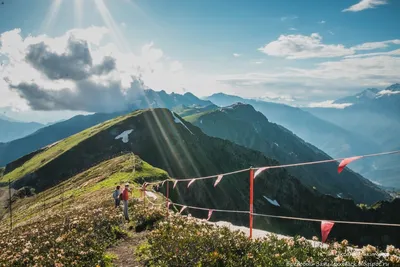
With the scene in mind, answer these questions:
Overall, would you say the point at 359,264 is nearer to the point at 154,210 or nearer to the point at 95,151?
the point at 154,210

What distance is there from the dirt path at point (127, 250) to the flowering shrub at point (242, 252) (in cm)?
53

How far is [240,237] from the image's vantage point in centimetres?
1247

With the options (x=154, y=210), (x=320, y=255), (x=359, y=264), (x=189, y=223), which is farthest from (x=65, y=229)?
(x=359, y=264)

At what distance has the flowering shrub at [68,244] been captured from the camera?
13680mm

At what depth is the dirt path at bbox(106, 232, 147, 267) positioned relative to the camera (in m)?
14.2

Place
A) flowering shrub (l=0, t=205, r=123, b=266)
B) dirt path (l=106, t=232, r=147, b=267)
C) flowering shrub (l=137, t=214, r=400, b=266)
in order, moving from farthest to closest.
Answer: dirt path (l=106, t=232, r=147, b=267) → flowering shrub (l=0, t=205, r=123, b=266) → flowering shrub (l=137, t=214, r=400, b=266)

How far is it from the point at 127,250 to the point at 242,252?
768 cm

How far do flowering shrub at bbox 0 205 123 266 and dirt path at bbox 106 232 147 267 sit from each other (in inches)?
23.9

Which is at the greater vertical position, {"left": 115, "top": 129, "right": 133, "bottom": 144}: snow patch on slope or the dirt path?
{"left": 115, "top": 129, "right": 133, "bottom": 144}: snow patch on slope

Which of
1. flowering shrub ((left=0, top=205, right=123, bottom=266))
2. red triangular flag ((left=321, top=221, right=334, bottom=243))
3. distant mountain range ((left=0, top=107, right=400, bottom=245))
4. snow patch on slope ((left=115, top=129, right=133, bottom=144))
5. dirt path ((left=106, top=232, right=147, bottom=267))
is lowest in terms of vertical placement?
distant mountain range ((left=0, top=107, right=400, bottom=245))

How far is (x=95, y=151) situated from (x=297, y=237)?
5202 inches

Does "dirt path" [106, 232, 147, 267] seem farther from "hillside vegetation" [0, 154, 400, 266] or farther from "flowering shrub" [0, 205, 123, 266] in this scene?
"flowering shrub" [0, 205, 123, 266]

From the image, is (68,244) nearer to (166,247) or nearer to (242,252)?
(166,247)

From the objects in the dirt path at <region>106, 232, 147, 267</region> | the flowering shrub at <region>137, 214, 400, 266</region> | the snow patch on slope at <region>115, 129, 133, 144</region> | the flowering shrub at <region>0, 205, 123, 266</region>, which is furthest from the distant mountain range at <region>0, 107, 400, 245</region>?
the flowering shrub at <region>137, 214, 400, 266</region>
